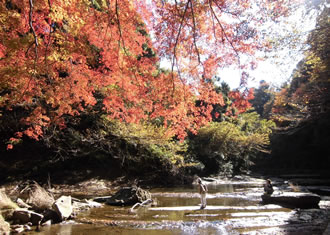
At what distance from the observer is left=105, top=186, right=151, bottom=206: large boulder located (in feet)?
30.8

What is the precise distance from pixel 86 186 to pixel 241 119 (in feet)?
61.6

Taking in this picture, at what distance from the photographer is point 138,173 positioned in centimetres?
1692

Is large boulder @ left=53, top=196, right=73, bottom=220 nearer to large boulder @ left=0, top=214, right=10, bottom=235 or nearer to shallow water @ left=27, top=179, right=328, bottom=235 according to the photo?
shallow water @ left=27, top=179, right=328, bottom=235

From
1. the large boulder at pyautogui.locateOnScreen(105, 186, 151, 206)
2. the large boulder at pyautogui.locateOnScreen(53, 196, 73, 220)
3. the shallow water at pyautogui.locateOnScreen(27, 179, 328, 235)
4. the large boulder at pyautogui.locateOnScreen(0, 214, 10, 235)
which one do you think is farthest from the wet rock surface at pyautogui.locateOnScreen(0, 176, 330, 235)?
the large boulder at pyautogui.locateOnScreen(0, 214, 10, 235)

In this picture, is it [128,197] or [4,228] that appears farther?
[128,197]

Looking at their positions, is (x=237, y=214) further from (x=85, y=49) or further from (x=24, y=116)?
(x=24, y=116)

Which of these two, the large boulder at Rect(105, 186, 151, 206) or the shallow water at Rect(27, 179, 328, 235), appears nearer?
the shallow water at Rect(27, 179, 328, 235)

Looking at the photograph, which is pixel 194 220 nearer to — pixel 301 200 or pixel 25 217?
pixel 25 217

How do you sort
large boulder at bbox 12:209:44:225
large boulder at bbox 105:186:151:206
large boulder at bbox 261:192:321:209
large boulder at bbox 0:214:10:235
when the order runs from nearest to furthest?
1. large boulder at bbox 0:214:10:235
2. large boulder at bbox 12:209:44:225
3. large boulder at bbox 261:192:321:209
4. large boulder at bbox 105:186:151:206

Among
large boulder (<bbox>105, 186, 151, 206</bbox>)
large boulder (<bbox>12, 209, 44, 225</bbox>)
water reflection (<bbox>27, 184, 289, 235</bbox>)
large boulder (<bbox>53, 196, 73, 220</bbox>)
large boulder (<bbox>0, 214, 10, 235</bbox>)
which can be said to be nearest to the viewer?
large boulder (<bbox>0, 214, 10, 235</bbox>)

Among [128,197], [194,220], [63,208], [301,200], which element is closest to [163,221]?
[194,220]

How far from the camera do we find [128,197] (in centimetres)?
961

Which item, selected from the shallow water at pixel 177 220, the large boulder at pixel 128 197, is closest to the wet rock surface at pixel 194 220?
the shallow water at pixel 177 220

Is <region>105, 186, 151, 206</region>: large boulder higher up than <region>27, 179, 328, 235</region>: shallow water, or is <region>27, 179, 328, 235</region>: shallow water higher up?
<region>105, 186, 151, 206</region>: large boulder
